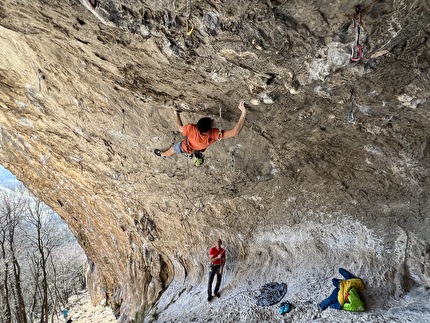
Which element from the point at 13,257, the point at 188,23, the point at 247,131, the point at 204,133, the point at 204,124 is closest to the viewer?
the point at 188,23

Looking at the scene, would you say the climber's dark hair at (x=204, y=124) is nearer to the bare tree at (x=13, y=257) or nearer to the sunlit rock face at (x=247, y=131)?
the sunlit rock face at (x=247, y=131)

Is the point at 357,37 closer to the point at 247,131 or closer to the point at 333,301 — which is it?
the point at 247,131

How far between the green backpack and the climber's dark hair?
13.2 feet

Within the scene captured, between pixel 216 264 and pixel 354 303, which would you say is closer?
pixel 354 303

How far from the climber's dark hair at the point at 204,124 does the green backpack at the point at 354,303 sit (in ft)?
13.2

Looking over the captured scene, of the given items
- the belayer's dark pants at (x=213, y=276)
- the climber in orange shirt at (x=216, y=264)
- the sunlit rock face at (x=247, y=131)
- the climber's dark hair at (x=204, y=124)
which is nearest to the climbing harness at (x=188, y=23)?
the sunlit rock face at (x=247, y=131)

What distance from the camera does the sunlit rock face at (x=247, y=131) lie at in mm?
3510

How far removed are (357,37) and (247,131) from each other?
121 inches

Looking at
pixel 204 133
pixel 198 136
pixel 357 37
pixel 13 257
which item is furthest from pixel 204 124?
pixel 13 257

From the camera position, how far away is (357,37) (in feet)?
10.9

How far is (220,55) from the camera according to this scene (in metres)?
3.93

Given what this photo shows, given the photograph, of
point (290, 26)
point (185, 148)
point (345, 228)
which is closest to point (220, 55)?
point (290, 26)

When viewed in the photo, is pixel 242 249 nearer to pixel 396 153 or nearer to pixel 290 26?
pixel 396 153

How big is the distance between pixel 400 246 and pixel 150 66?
5671 mm
